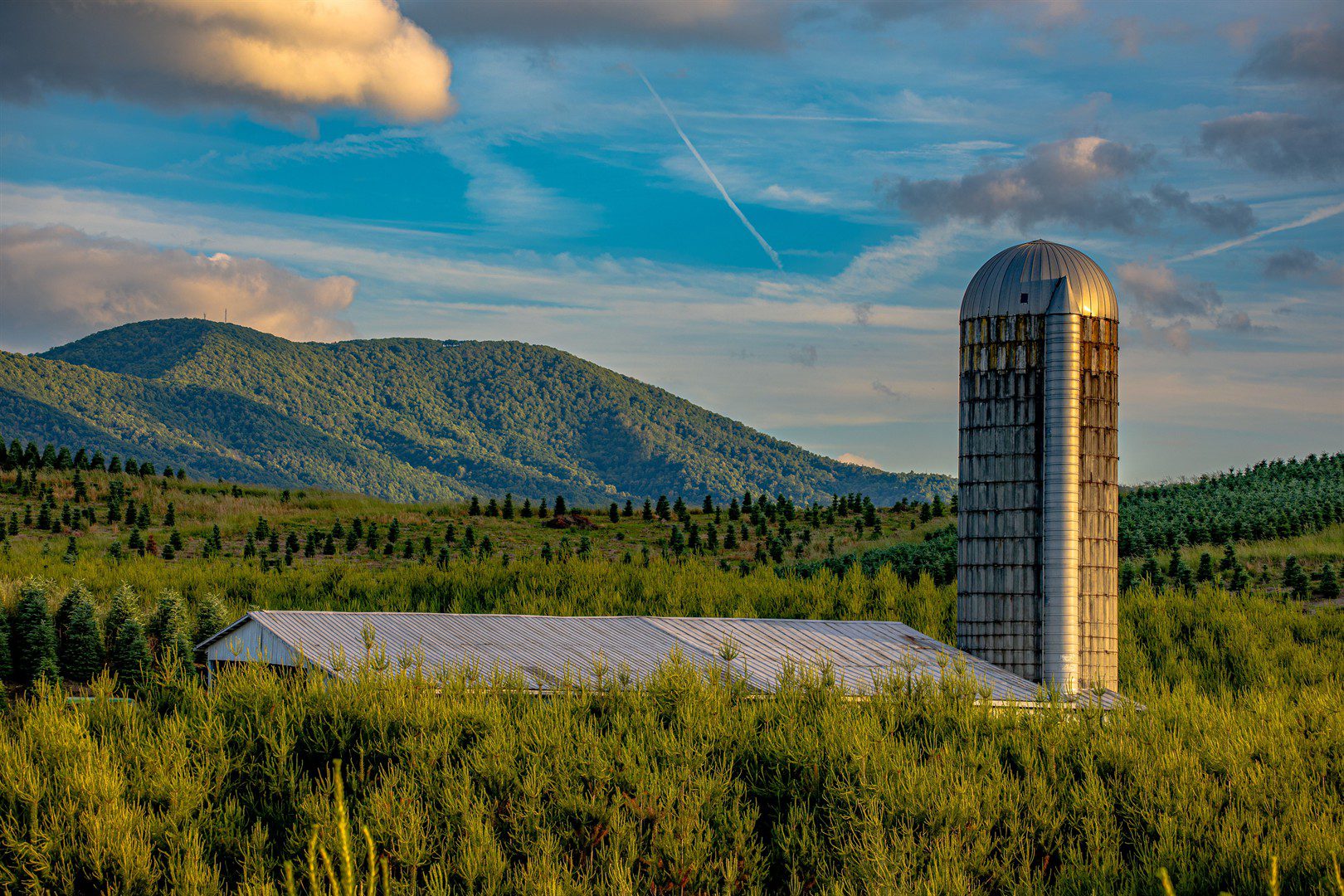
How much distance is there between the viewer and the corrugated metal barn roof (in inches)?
647

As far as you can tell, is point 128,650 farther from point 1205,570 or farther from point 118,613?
point 1205,570

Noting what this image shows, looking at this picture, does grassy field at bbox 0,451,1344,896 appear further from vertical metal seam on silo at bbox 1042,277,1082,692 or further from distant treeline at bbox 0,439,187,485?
distant treeline at bbox 0,439,187,485

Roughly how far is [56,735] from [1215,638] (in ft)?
78.6

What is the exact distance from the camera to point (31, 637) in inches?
928

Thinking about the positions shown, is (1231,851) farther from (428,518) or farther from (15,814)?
(428,518)

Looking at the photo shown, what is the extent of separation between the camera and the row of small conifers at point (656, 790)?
1131 cm

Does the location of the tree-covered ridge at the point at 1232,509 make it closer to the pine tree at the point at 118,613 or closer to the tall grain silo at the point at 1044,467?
the tall grain silo at the point at 1044,467

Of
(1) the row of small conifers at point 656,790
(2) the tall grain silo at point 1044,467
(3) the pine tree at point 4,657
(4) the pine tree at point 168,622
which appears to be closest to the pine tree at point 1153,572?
(2) the tall grain silo at point 1044,467

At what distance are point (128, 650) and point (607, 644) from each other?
1156 cm

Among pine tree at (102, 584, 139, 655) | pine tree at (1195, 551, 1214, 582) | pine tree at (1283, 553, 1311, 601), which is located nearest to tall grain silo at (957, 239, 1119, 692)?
pine tree at (1283, 553, 1311, 601)

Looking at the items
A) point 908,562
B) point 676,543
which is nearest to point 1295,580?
point 908,562

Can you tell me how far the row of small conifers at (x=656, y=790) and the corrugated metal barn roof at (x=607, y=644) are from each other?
105 centimetres

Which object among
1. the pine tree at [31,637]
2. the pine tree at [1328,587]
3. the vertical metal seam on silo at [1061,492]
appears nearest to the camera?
the vertical metal seam on silo at [1061,492]

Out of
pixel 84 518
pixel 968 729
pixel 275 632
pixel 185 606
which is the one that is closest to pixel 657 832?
pixel 968 729
